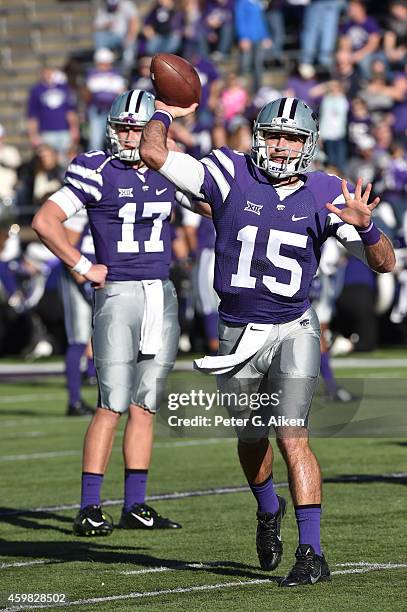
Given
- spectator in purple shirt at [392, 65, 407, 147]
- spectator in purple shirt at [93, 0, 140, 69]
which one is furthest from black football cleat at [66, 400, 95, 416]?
spectator in purple shirt at [93, 0, 140, 69]

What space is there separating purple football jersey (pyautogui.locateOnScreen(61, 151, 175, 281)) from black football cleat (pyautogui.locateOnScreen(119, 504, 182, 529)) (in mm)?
1139

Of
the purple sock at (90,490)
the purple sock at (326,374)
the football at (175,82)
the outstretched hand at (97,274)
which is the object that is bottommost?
the purple sock at (326,374)

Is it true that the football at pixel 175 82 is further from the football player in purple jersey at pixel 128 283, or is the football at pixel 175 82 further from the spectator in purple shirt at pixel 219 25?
the spectator in purple shirt at pixel 219 25

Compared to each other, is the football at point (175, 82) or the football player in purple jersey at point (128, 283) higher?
the football at point (175, 82)

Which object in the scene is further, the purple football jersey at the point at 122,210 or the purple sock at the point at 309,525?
the purple football jersey at the point at 122,210

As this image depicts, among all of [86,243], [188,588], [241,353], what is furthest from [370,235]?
[86,243]

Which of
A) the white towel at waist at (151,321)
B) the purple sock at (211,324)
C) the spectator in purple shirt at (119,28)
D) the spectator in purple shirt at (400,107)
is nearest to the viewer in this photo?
the white towel at waist at (151,321)

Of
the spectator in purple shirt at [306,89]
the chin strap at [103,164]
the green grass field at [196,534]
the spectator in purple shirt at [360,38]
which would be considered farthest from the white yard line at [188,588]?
the spectator in purple shirt at [360,38]

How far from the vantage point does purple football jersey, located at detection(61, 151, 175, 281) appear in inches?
284

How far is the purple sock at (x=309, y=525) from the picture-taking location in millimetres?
5512

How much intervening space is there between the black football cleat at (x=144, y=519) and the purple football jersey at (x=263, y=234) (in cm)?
161

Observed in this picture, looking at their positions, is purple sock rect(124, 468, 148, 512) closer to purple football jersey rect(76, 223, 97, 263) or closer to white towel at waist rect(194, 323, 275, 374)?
white towel at waist rect(194, 323, 275, 374)

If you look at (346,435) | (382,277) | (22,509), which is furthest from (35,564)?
(382,277)

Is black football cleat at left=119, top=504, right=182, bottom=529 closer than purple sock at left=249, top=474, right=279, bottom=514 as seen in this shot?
No
